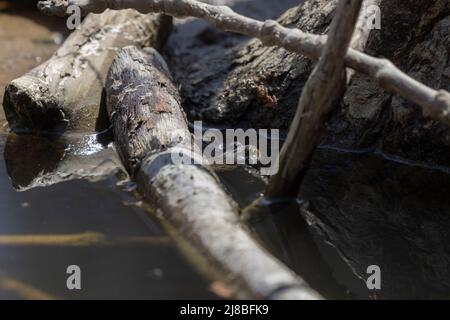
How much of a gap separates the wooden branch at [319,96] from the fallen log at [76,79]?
1.91 meters

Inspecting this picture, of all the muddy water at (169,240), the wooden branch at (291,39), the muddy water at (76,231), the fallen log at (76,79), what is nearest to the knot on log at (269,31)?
the wooden branch at (291,39)

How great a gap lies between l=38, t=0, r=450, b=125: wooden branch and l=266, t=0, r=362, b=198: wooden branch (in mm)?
111

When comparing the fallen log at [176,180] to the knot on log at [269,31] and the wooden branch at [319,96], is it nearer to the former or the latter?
the wooden branch at [319,96]

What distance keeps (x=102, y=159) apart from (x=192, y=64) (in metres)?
1.58

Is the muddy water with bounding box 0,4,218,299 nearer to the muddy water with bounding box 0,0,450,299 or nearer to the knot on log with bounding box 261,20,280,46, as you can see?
the muddy water with bounding box 0,0,450,299

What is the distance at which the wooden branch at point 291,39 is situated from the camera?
305 centimetres

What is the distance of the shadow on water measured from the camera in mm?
3303

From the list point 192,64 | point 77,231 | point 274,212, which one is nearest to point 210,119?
point 192,64

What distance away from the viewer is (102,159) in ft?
14.5

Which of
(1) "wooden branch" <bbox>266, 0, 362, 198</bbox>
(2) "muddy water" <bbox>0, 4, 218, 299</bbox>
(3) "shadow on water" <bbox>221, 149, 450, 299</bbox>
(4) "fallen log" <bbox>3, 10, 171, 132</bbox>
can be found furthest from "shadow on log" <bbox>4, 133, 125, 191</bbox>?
(1) "wooden branch" <bbox>266, 0, 362, 198</bbox>

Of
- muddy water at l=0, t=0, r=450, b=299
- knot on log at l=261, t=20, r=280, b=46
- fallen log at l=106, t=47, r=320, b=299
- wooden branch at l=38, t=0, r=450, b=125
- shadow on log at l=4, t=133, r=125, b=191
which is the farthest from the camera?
shadow on log at l=4, t=133, r=125, b=191

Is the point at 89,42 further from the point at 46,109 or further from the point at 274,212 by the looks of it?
the point at 274,212

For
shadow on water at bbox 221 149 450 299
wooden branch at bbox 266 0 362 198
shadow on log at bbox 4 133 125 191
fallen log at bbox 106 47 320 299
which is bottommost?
shadow on log at bbox 4 133 125 191

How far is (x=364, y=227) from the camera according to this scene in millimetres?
3811
